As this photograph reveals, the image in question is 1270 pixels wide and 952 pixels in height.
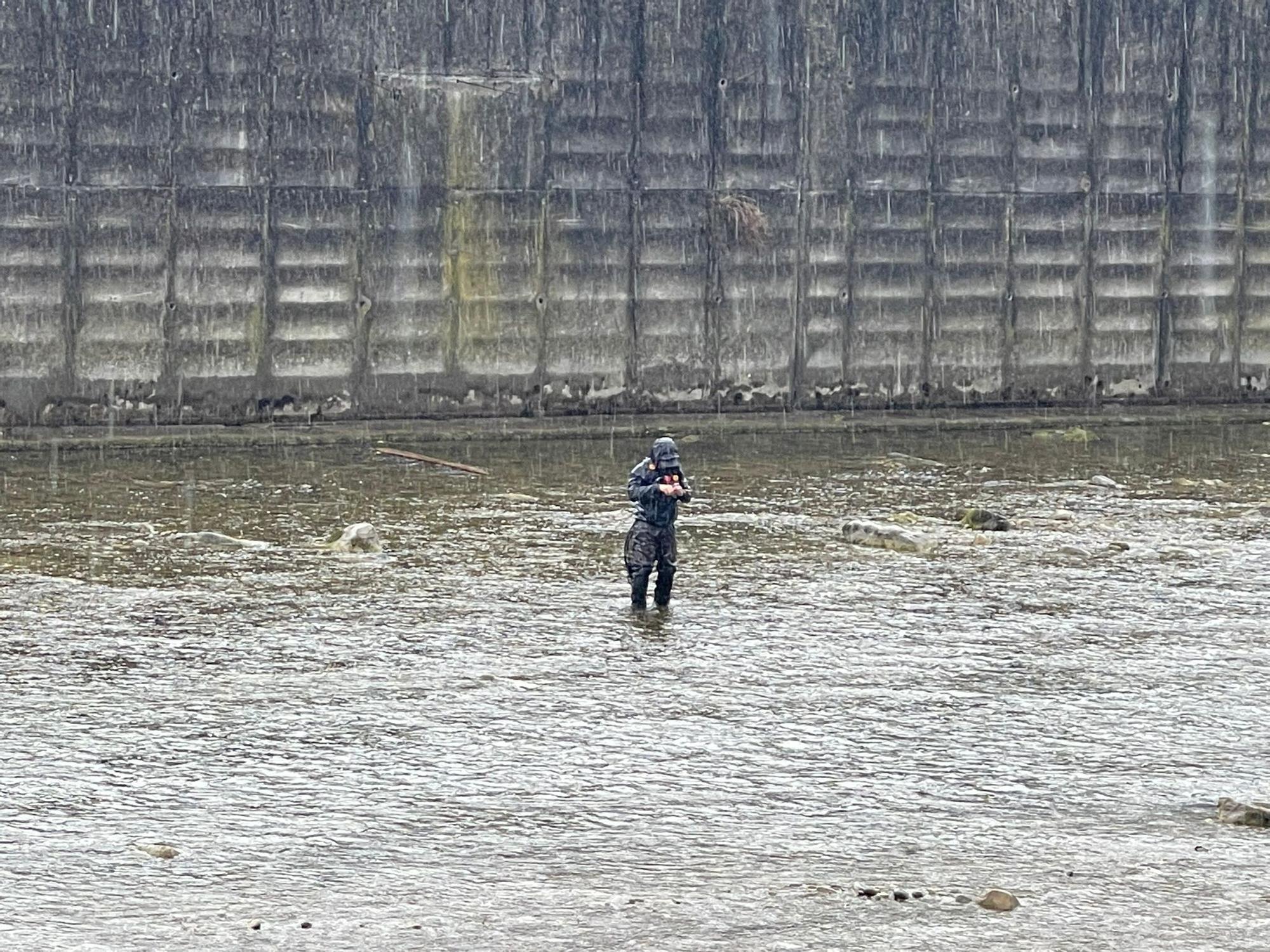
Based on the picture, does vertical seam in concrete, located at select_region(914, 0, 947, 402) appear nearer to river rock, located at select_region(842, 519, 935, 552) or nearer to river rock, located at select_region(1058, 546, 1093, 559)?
river rock, located at select_region(842, 519, 935, 552)

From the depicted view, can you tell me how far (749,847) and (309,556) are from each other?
559 cm

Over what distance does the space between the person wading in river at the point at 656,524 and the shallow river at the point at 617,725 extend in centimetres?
18

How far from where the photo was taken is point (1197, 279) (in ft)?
64.9

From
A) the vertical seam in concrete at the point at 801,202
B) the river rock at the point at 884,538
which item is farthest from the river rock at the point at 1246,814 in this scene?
the vertical seam in concrete at the point at 801,202

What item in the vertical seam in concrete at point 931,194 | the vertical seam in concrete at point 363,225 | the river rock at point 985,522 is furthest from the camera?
the vertical seam in concrete at point 931,194

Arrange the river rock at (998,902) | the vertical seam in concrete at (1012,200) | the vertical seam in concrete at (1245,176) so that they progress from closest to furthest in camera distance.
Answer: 1. the river rock at (998,902)
2. the vertical seam in concrete at (1012,200)
3. the vertical seam in concrete at (1245,176)

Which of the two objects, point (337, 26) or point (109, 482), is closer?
point (109, 482)

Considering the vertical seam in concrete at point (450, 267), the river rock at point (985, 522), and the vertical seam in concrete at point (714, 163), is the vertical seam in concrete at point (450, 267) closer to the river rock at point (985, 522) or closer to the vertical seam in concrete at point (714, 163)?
the vertical seam in concrete at point (714, 163)

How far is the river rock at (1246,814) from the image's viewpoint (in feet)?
23.8

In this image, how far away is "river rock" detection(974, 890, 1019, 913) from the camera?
6406 mm

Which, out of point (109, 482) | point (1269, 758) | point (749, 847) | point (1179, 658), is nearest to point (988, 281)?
point (109, 482)

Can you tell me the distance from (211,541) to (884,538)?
3680mm

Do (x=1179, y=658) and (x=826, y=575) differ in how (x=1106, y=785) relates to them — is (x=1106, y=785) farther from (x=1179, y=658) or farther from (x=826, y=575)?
(x=826, y=575)

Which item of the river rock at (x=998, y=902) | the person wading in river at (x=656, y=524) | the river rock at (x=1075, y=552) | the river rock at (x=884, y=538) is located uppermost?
the person wading in river at (x=656, y=524)
